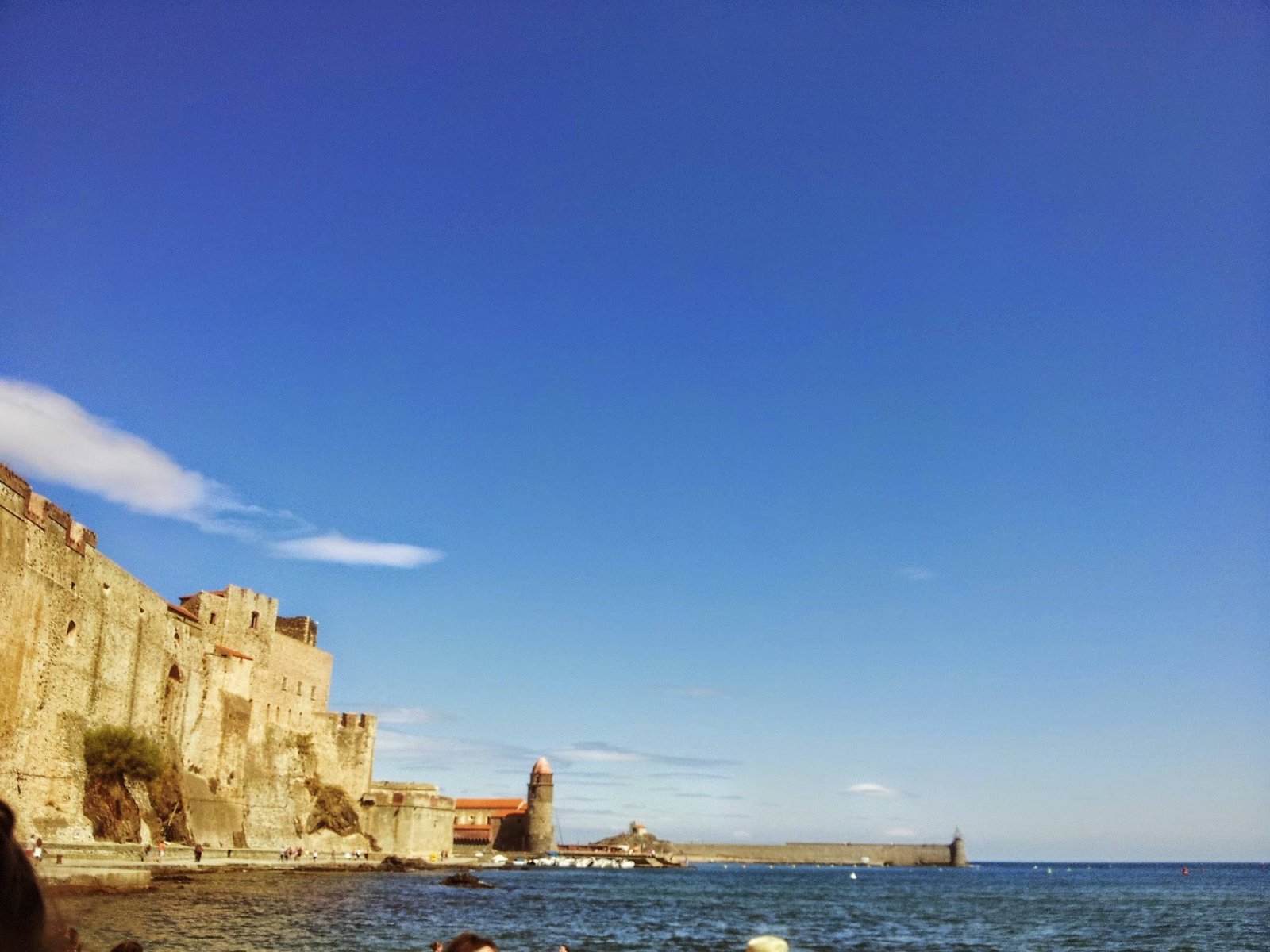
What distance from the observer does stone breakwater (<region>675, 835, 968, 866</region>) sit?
151875 millimetres

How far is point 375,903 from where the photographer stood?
111 feet

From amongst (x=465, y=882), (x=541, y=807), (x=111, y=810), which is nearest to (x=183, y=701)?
(x=111, y=810)

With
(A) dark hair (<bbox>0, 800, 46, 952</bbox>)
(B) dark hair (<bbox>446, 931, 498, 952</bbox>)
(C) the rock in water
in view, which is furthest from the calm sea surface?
(A) dark hair (<bbox>0, 800, 46, 952</bbox>)

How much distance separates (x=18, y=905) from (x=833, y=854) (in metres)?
168

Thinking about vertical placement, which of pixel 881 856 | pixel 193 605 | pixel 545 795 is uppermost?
pixel 193 605

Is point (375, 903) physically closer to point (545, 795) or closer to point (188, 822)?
point (188, 822)

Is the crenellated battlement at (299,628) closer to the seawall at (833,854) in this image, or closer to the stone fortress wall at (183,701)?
the stone fortress wall at (183,701)

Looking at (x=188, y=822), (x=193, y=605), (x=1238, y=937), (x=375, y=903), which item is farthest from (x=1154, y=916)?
(x=193, y=605)

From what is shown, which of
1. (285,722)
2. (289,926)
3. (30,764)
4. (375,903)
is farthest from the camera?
(285,722)

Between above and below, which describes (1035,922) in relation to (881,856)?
above

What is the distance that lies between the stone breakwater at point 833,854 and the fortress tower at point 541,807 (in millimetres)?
60044

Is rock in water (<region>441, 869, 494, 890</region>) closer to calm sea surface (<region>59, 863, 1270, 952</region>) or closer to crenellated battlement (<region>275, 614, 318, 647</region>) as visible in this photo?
calm sea surface (<region>59, 863, 1270, 952</region>)

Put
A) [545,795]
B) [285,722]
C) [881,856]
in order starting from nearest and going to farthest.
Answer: [285,722], [545,795], [881,856]

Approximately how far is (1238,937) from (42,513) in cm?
4070
